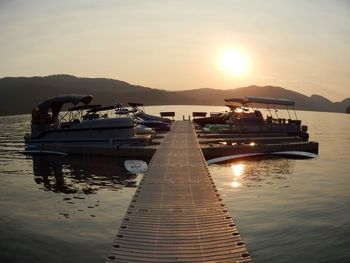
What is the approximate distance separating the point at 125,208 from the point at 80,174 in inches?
418

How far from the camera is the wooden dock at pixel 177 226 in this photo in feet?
35.8

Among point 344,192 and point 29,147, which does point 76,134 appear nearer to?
point 29,147

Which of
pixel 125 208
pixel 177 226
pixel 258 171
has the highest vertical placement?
pixel 177 226

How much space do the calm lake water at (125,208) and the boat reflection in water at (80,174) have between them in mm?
66

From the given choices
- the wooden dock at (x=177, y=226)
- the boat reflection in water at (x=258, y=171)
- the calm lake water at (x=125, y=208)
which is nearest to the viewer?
the wooden dock at (x=177, y=226)

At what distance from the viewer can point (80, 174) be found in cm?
2922

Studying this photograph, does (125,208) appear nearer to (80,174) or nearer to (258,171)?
(80,174)

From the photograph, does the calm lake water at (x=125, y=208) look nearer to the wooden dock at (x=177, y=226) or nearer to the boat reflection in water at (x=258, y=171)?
the boat reflection in water at (x=258, y=171)

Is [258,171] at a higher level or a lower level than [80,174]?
higher

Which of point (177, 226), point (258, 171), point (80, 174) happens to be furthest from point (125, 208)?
point (258, 171)

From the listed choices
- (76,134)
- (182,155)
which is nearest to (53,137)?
(76,134)

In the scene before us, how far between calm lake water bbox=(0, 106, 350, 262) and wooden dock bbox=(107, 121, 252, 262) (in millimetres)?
1635

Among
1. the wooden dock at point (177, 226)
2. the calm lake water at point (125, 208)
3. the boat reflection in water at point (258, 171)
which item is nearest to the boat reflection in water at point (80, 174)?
the calm lake water at point (125, 208)

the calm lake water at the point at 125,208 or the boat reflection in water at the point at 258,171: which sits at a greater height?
the boat reflection in water at the point at 258,171
